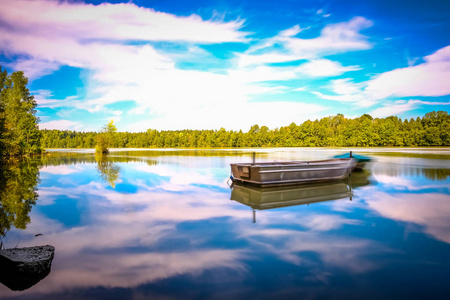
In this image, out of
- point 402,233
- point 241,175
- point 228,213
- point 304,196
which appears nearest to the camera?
point 402,233

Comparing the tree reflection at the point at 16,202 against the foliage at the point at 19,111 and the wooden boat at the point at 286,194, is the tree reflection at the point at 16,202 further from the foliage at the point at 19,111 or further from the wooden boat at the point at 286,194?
the foliage at the point at 19,111

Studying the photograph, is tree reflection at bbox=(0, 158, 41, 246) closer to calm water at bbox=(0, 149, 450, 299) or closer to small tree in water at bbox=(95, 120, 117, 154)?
calm water at bbox=(0, 149, 450, 299)

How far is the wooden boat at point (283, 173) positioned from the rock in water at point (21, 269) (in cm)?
893

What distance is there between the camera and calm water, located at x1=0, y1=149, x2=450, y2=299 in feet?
12.6

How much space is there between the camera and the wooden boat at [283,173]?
1228 cm

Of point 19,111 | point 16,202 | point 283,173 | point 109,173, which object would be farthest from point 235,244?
point 19,111

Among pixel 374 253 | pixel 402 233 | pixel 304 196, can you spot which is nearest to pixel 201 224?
pixel 374 253

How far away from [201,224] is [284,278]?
10.4 ft

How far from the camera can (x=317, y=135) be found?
79938 millimetres

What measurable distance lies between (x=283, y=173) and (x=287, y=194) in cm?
164

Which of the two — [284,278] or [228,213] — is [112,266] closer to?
[284,278]

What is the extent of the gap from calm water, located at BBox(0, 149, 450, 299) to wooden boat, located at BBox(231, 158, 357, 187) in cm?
181

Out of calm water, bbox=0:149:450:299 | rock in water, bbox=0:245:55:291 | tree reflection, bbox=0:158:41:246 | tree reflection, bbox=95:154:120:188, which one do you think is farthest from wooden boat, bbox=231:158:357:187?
rock in water, bbox=0:245:55:291

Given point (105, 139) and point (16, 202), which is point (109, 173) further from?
point (105, 139)
